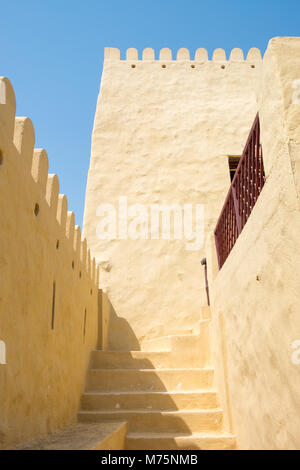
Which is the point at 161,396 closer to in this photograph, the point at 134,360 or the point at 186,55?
the point at 134,360

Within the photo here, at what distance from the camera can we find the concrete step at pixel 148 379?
17.3 feet

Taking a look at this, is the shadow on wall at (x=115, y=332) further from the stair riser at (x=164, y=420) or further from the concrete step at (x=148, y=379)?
the stair riser at (x=164, y=420)

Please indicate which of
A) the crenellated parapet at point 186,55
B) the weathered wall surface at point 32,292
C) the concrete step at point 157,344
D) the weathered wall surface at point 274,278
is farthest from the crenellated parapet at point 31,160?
the crenellated parapet at point 186,55

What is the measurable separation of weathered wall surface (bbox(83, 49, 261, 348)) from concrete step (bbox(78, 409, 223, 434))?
2.20 m

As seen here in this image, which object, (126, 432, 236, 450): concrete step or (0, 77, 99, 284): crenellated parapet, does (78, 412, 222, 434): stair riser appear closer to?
(126, 432, 236, 450): concrete step

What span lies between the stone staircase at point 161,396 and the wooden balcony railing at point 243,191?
149 cm

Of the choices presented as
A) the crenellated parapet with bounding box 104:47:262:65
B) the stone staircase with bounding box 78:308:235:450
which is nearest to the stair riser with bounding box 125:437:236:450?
the stone staircase with bounding box 78:308:235:450

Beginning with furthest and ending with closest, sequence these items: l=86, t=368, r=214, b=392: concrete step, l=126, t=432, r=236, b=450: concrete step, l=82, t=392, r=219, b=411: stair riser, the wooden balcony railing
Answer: l=86, t=368, r=214, b=392: concrete step
l=82, t=392, r=219, b=411: stair riser
l=126, t=432, r=236, b=450: concrete step
the wooden balcony railing

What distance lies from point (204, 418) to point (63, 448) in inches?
88.2

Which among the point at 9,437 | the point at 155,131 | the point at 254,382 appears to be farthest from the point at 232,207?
the point at 155,131

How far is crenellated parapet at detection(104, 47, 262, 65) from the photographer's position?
29.9ft

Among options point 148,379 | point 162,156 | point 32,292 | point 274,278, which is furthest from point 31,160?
point 162,156

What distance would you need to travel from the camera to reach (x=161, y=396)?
500 centimetres

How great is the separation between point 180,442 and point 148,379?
3.90ft
